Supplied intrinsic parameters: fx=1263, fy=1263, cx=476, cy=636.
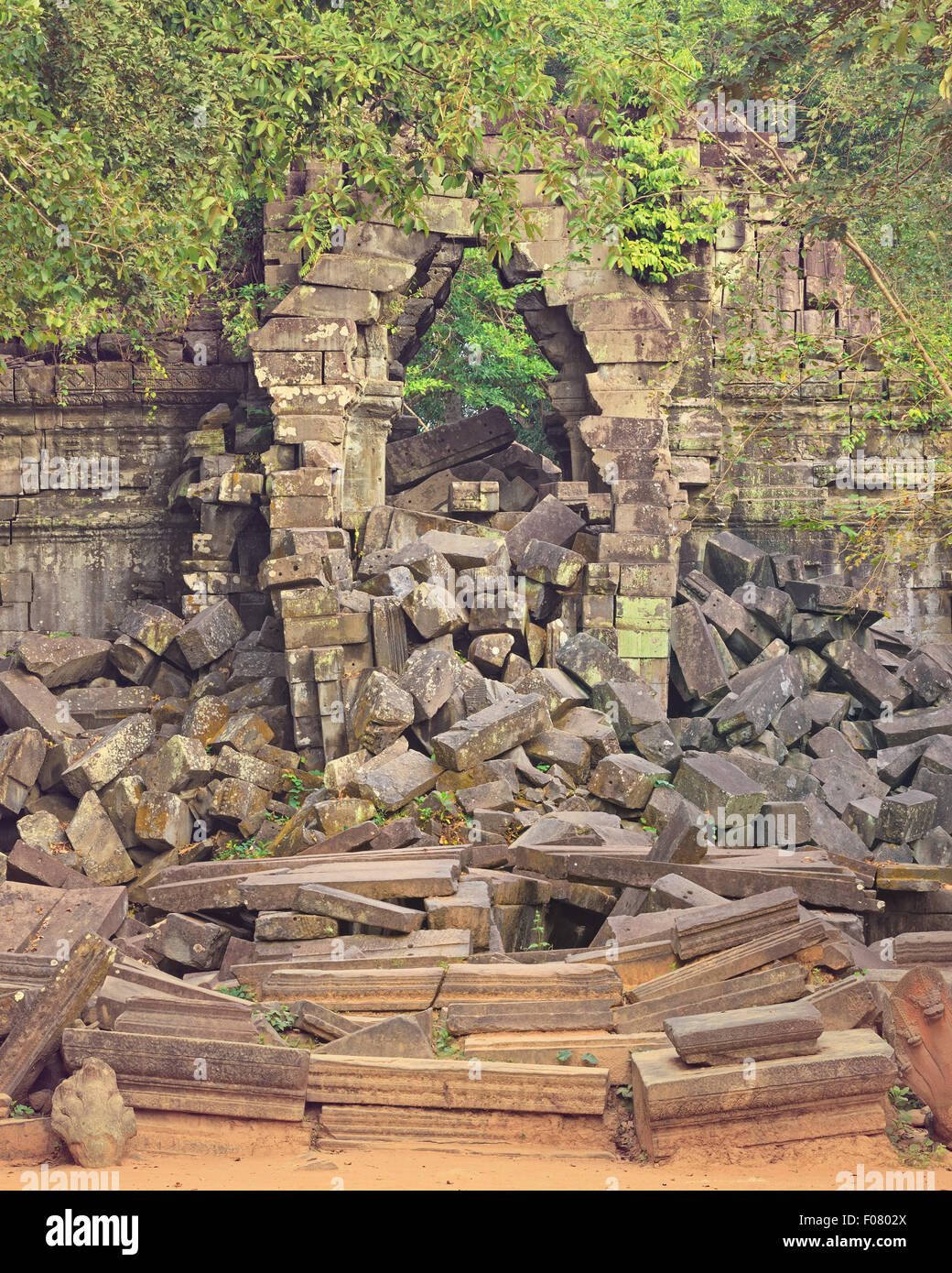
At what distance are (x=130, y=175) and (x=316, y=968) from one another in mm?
6833

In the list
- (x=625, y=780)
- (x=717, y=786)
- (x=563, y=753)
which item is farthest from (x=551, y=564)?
(x=717, y=786)

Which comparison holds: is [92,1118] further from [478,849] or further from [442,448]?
[442,448]

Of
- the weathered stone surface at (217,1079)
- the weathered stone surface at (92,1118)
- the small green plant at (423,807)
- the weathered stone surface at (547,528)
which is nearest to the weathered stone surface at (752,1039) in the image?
the weathered stone surface at (217,1079)

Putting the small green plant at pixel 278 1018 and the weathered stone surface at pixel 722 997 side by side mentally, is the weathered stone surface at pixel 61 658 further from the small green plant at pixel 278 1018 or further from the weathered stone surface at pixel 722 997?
the weathered stone surface at pixel 722 997

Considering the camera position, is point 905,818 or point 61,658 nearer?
point 905,818

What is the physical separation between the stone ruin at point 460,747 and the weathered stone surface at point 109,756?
0.03 meters

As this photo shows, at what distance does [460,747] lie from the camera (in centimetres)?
896

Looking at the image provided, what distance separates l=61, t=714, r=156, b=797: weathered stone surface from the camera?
953 centimetres

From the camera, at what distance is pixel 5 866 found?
832 cm

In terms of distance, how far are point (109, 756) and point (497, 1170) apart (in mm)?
5628

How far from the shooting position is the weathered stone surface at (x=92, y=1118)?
4.93m

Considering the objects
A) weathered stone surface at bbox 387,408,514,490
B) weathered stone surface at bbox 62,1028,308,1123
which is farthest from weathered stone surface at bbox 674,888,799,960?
weathered stone surface at bbox 387,408,514,490

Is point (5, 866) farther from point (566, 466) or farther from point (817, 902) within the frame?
point (566, 466)

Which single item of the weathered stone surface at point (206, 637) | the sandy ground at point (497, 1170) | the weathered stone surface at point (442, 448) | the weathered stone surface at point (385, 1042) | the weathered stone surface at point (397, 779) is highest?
the weathered stone surface at point (442, 448)
